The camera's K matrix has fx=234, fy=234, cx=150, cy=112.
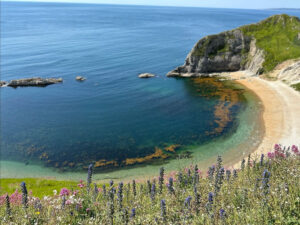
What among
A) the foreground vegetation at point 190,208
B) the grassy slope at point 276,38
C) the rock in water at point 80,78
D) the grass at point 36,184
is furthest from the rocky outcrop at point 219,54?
the foreground vegetation at point 190,208

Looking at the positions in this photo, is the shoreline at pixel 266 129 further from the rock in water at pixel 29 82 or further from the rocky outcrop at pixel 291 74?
the rock in water at pixel 29 82

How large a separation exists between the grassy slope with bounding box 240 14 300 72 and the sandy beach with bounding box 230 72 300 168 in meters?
8.47

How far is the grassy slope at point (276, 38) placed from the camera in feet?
223

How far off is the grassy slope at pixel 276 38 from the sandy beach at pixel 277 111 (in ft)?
27.8

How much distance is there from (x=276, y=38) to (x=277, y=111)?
1526 inches

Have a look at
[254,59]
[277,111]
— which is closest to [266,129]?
[277,111]

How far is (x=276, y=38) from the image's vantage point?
7512 cm

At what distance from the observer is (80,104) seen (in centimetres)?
5691

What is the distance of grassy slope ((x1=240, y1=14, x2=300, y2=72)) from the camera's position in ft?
223

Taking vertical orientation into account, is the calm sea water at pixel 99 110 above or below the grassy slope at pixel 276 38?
below

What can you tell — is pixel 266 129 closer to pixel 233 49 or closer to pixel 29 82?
pixel 233 49

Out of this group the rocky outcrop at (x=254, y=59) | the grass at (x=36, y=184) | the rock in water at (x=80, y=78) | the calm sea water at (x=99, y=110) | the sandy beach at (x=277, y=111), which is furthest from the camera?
the rock in water at (x=80, y=78)

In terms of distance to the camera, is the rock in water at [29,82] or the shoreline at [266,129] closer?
the shoreline at [266,129]

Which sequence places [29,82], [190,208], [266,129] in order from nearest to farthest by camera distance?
[190,208], [266,129], [29,82]
